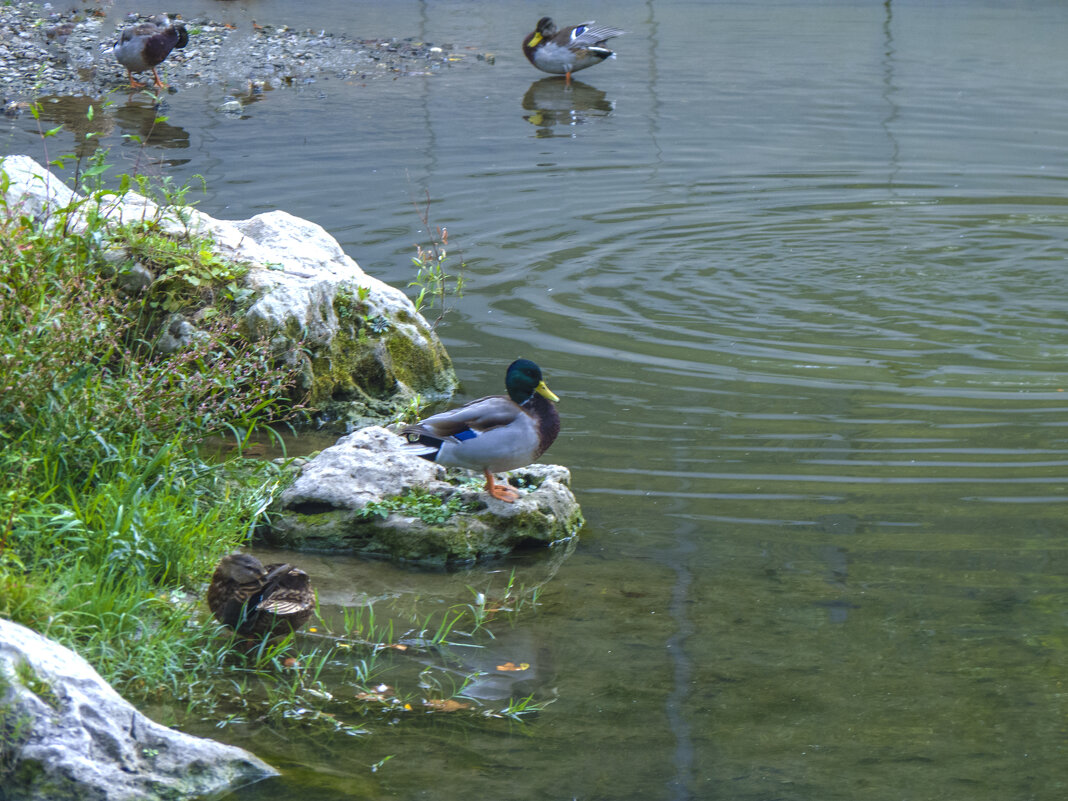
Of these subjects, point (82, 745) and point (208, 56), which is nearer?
point (82, 745)

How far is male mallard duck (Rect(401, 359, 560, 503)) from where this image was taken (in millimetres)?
4895

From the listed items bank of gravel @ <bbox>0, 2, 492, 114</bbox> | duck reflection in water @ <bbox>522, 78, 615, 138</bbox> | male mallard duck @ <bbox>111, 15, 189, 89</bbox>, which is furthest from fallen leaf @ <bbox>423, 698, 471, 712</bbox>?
bank of gravel @ <bbox>0, 2, 492, 114</bbox>

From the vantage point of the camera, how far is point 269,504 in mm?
5129

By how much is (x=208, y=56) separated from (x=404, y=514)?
14332 millimetres

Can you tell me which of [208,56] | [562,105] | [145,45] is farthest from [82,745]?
[208,56]

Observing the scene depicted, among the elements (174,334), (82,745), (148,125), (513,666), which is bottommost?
(513,666)

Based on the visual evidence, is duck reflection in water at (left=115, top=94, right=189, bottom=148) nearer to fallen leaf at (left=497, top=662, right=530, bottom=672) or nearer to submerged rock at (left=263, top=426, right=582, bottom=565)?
submerged rock at (left=263, top=426, right=582, bottom=565)

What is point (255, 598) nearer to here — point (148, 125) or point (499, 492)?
point (499, 492)

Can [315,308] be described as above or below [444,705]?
above

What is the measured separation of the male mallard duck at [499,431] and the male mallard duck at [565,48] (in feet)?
40.2

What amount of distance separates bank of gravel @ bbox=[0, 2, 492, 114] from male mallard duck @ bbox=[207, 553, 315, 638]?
39.6ft

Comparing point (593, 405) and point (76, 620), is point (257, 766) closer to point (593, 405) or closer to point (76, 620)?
point (76, 620)

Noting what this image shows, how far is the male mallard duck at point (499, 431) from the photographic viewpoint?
4895 mm

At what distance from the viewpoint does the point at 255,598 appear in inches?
162
